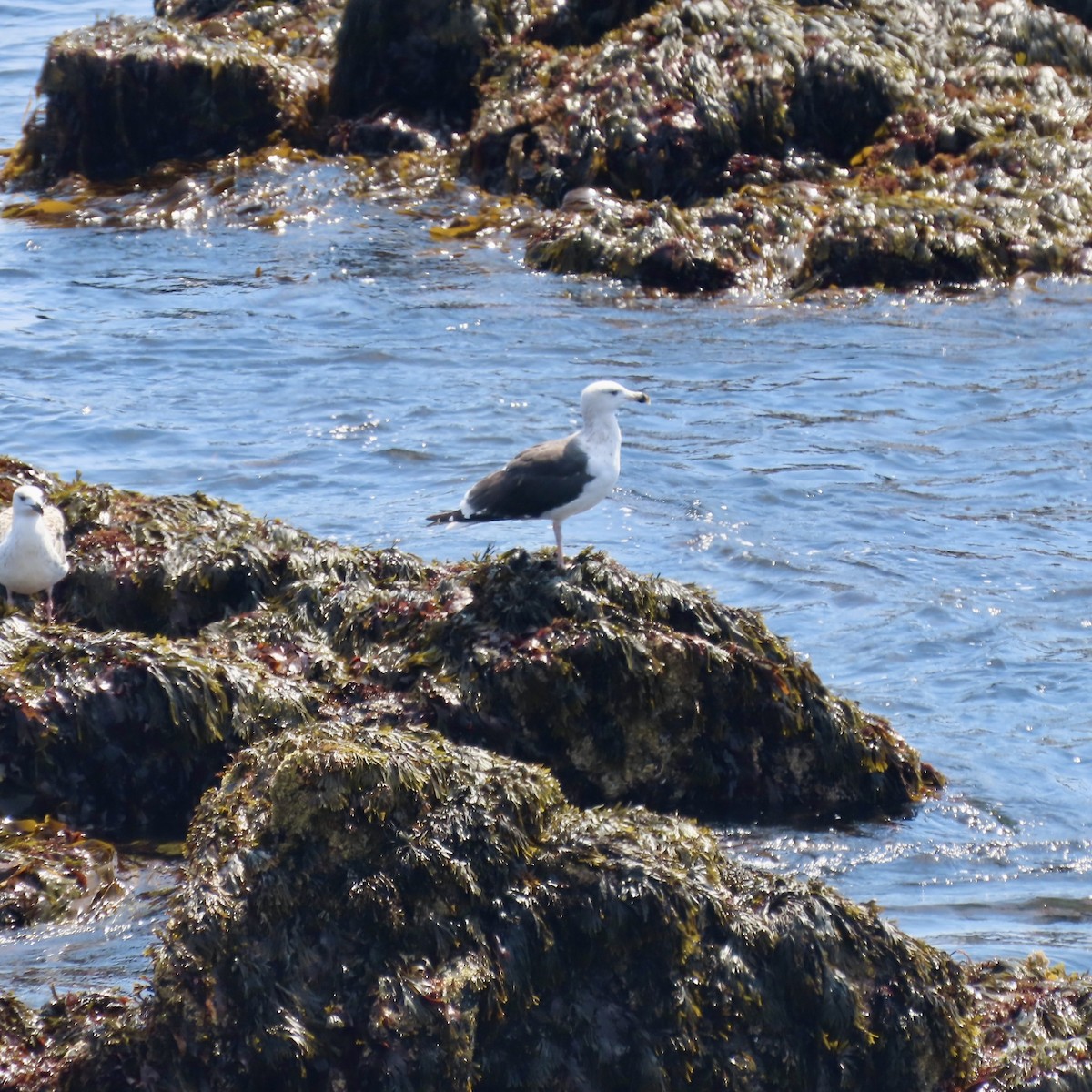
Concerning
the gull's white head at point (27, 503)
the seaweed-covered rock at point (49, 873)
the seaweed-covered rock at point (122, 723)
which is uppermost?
the gull's white head at point (27, 503)

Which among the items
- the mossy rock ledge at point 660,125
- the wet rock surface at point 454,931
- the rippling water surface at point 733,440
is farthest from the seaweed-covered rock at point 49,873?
the mossy rock ledge at point 660,125

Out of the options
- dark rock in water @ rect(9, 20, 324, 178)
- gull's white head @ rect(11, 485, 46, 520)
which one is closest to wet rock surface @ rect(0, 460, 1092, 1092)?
gull's white head @ rect(11, 485, 46, 520)

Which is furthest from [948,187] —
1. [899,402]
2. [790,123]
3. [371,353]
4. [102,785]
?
[102,785]

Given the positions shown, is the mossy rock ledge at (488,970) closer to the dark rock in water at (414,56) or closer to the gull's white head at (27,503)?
the gull's white head at (27,503)

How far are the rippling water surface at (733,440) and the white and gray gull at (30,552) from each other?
2.26m

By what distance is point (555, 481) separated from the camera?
643 cm

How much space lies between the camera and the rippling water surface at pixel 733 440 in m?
5.99

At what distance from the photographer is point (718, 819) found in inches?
216

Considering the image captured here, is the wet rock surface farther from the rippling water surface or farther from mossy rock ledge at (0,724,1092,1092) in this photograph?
the rippling water surface

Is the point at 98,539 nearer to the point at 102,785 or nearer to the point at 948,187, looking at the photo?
the point at 102,785

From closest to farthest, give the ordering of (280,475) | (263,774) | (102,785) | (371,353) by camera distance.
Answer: (263,774), (102,785), (280,475), (371,353)

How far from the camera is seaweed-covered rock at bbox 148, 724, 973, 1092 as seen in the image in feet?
11.7

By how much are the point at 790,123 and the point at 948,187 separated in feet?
4.64

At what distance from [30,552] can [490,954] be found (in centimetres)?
310
